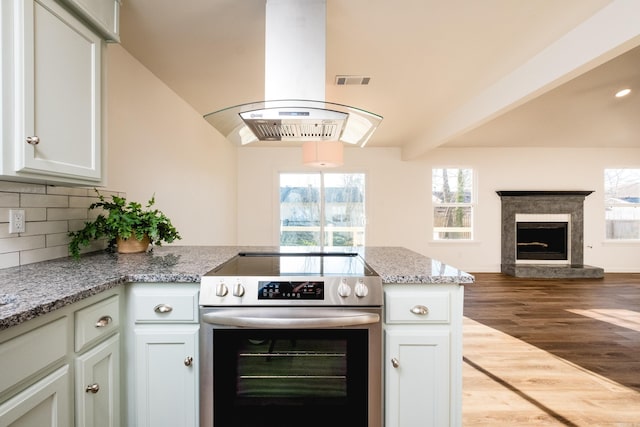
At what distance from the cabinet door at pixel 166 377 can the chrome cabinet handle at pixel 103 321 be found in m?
0.15

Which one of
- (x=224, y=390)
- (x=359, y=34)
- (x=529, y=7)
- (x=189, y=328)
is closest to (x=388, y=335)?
(x=224, y=390)

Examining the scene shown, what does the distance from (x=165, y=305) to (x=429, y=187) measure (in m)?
5.68

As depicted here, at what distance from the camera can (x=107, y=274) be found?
4.51 feet

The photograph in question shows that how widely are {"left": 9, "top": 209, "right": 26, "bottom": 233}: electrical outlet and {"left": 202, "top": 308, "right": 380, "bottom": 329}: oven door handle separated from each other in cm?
101

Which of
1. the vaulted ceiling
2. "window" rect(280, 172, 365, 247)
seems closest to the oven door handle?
the vaulted ceiling

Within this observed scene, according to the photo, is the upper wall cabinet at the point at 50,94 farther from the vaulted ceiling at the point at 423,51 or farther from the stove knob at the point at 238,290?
the stove knob at the point at 238,290

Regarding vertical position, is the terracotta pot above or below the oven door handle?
above

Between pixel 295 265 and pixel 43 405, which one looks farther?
pixel 295 265

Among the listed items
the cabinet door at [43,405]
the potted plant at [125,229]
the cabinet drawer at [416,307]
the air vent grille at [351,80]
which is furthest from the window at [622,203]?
the cabinet door at [43,405]

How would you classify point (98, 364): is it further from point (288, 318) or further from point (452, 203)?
point (452, 203)

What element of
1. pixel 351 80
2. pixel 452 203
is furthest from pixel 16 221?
pixel 452 203

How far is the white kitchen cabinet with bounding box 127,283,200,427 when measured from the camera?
1383mm

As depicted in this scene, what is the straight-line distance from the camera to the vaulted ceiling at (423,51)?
192 centimetres

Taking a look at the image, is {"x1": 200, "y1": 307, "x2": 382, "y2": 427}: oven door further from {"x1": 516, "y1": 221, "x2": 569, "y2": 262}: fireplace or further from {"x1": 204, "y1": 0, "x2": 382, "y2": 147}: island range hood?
{"x1": 516, "y1": 221, "x2": 569, "y2": 262}: fireplace
